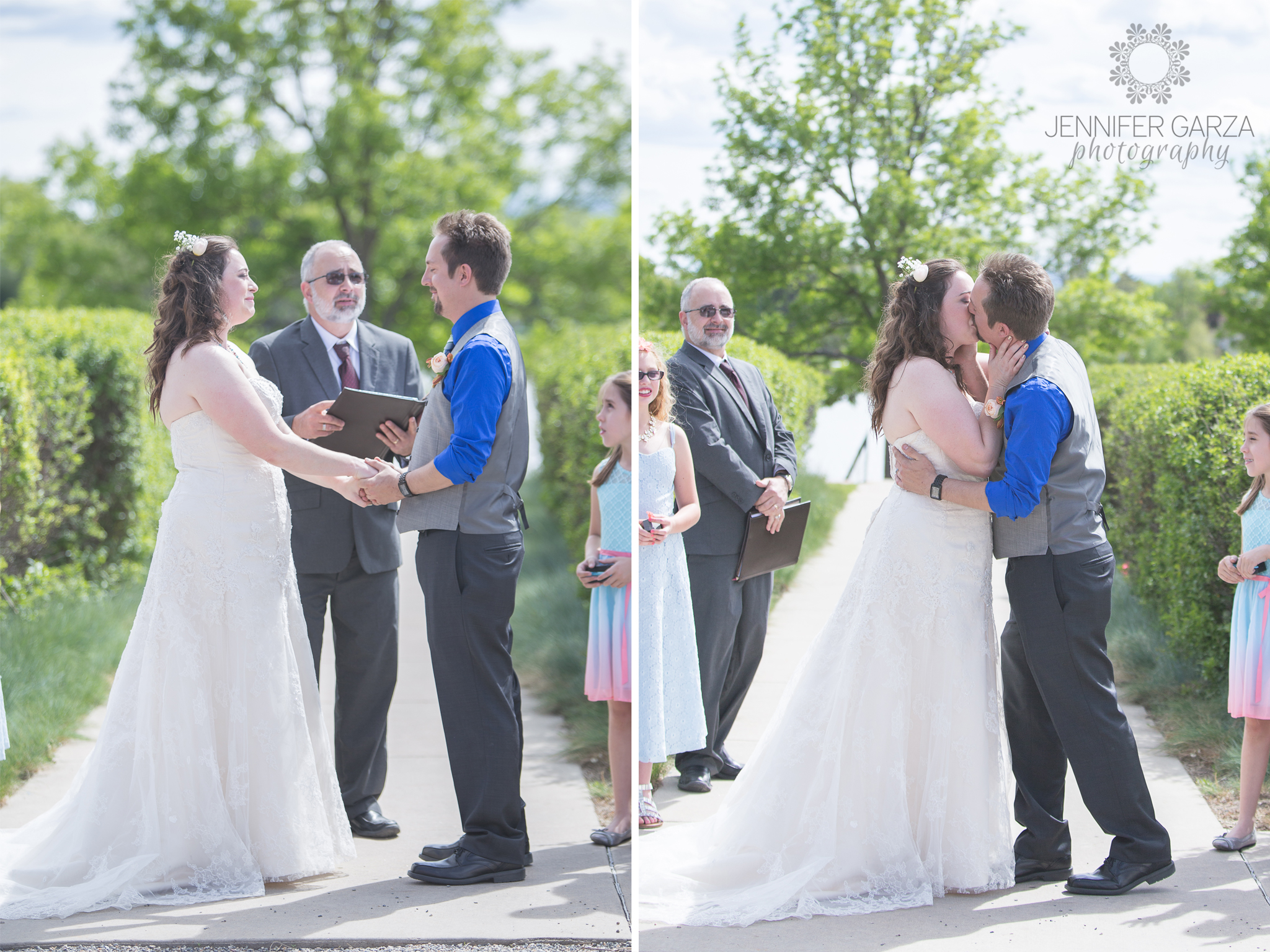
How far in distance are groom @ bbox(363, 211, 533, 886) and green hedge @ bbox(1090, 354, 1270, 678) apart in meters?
2.58

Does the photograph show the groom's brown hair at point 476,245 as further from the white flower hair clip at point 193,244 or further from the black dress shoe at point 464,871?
the black dress shoe at point 464,871

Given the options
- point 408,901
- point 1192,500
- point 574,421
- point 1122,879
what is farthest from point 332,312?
point 574,421

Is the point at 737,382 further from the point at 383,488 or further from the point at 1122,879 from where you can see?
the point at 1122,879

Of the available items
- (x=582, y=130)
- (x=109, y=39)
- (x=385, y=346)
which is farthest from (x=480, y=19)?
(x=385, y=346)

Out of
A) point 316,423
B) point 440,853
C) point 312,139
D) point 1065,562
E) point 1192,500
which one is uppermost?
point 312,139

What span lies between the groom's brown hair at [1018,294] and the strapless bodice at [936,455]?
0.88 ft

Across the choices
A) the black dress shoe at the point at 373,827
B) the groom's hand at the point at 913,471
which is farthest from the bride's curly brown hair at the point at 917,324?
the black dress shoe at the point at 373,827

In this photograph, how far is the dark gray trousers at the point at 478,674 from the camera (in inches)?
141

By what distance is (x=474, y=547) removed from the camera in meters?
3.57

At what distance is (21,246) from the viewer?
24.8m

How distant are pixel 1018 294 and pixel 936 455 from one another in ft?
1.66

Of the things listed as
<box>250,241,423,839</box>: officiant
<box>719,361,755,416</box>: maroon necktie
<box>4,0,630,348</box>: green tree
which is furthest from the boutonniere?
<box>4,0,630,348</box>: green tree

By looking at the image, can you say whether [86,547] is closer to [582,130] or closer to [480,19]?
[480,19]

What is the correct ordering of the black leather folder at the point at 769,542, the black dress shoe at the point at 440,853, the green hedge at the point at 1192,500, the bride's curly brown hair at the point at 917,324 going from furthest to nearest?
the green hedge at the point at 1192,500 → the black leather folder at the point at 769,542 → the black dress shoe at the point at 440,853 → the bride's curly brown hair at the point at 917,324
